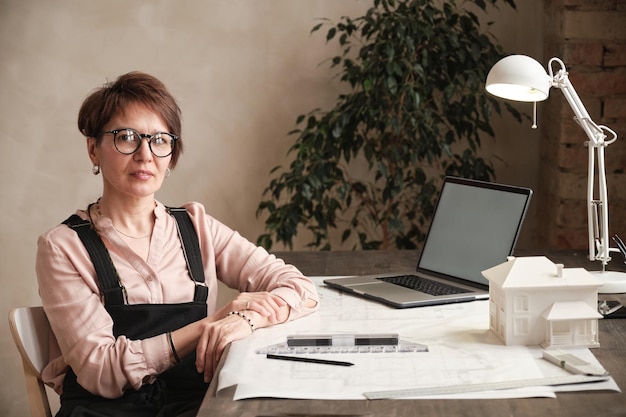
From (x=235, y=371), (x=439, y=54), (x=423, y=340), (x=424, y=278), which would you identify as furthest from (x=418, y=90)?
(x=235, y=371)

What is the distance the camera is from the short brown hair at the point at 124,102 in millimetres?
2104

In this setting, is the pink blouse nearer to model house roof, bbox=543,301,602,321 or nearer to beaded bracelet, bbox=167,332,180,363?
beaded bracelet, bbox=167,332,180,363

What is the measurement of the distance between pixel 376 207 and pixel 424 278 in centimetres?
154

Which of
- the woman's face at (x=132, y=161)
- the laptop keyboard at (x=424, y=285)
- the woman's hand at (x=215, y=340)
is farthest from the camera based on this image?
the laptop keyboard at (x=424, y=285)

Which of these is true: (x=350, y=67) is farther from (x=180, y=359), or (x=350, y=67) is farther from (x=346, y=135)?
(x=180, y=359)

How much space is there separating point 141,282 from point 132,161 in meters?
0.27

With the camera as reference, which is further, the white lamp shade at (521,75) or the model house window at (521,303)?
the white lamp shade at (521,75)

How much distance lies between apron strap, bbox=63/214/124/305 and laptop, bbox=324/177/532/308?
55 cm

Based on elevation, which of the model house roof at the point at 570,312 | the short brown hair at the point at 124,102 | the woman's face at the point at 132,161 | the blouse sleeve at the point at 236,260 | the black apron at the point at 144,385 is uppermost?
the short brown hair at the point at 124,102

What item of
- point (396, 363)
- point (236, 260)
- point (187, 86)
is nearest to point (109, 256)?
point (236, 260)

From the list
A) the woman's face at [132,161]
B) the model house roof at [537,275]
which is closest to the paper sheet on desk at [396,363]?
the model house roof at [537,275]

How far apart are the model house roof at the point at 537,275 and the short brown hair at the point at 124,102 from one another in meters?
0.84

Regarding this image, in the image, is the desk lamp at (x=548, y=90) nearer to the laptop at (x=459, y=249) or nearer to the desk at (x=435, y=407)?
the laptop at (x=459, y=249)

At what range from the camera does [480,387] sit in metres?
1.53
